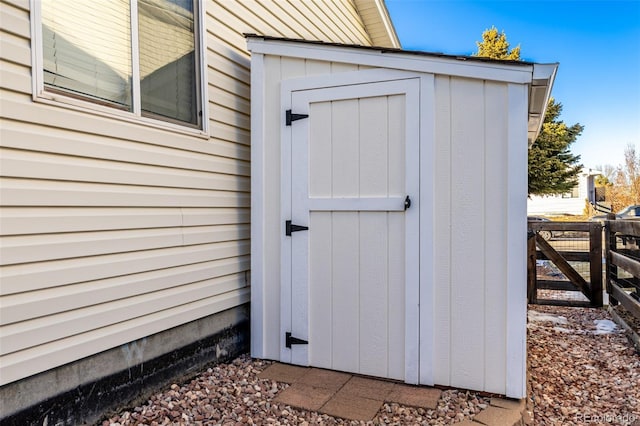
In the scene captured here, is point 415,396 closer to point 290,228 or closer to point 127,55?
point 290,228

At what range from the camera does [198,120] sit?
117 inches

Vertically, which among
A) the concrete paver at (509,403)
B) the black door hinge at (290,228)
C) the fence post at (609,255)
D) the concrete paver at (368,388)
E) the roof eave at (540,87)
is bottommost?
the concrete paver at (509,403)

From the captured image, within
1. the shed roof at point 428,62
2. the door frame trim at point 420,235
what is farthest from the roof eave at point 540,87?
the door frame trim at point 420,235

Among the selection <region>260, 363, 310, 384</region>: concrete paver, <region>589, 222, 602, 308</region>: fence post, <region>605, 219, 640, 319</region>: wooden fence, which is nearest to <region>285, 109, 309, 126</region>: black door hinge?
<region>260, 363, 310, 384</region>: concrete paver

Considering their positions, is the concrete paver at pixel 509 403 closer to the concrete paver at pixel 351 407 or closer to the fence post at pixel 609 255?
the concrete paver at pixel 351 407

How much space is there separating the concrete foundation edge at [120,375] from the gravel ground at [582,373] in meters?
2.17

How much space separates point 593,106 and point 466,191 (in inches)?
1153

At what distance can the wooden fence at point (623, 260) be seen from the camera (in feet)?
12.3

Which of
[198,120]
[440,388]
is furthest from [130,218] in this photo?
[440,388]

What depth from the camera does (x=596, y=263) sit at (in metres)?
5.07

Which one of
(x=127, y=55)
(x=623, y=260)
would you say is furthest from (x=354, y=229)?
(x=623, y=260)

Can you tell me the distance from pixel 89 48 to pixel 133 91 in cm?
31

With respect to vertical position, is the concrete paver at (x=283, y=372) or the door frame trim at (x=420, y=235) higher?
the door frame trim at (x=420, y=235)

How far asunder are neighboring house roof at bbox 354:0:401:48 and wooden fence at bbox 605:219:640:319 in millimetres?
4385
